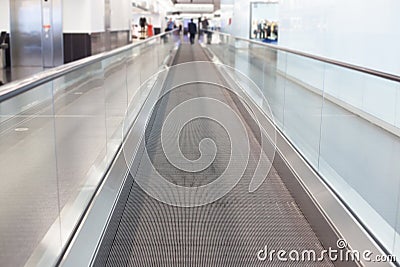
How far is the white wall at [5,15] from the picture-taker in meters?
15.2

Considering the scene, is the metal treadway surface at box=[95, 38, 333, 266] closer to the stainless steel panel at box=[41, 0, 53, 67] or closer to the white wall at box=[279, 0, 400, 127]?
the white wall at box=[279, 0, 400, 127]

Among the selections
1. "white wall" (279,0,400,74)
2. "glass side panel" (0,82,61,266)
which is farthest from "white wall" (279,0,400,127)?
"glass side panel" (0,82,61,266)

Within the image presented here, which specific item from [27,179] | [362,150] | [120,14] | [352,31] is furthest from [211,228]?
[120,14]

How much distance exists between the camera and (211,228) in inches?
166

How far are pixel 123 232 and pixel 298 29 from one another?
33.1ft

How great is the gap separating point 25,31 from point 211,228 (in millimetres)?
13106

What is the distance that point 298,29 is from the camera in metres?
13.2

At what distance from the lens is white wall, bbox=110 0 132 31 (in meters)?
21.1

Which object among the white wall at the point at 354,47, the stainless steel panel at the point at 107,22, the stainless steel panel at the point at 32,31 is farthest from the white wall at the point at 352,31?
the stainless steel panel at the point at 107,22

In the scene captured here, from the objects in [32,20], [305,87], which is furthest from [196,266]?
[32,20]

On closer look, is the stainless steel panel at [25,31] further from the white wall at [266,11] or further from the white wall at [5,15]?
the white wall at [266,11]

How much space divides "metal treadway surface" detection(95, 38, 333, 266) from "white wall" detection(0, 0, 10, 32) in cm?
1127

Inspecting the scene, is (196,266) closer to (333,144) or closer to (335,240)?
(335,240)

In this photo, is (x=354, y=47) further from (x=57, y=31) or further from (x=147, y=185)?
(x=57, y=31)
